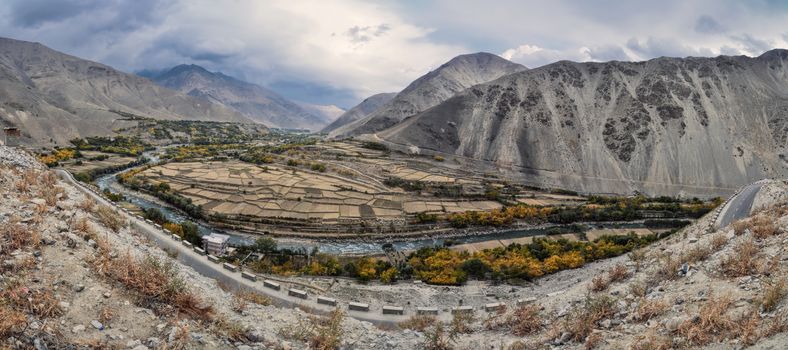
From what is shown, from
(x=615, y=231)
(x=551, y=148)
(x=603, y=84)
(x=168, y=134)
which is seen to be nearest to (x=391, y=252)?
(x=615, y=231)

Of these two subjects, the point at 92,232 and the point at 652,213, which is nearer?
the point at 92,232

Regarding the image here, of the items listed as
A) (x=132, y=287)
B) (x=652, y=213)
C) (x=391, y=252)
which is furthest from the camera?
(x=652, y=213)

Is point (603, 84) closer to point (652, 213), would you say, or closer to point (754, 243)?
point (652, 213)

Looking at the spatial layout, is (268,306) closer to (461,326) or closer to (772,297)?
(461,326)

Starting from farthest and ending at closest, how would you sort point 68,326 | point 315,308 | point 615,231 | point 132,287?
point 615,231 < point 315,308 < point 132,287 < point 68,326

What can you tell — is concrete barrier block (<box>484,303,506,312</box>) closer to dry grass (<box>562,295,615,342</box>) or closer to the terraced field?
dry grass (<box>562,295,615,342</box>)

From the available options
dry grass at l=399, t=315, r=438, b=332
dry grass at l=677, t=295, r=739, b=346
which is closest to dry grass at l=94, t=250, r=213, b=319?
dry grass at l=399, t=315, r=438, b=332

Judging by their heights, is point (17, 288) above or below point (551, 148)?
below
